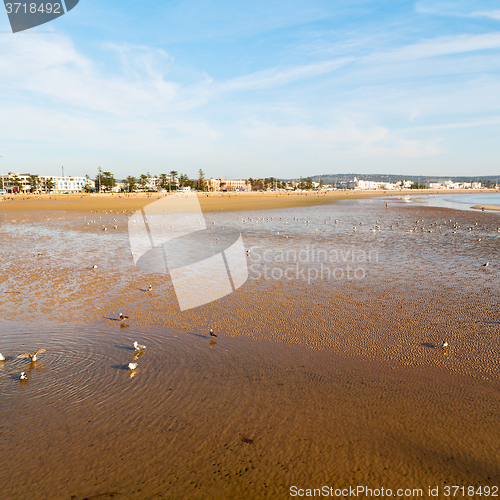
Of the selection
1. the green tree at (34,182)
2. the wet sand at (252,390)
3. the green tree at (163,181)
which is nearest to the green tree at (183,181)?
the green tree at (163,181)

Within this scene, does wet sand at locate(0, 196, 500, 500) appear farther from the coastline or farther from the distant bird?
the coastline

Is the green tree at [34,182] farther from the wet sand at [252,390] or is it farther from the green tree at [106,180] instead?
the wet sand at [252,390]

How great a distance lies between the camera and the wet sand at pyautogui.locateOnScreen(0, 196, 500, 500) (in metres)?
5.56

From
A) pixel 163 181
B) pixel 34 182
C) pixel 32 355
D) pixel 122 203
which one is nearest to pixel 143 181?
pixel 163 181

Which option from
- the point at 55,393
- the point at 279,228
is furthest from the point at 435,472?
the point at 279,228

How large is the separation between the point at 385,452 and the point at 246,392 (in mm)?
2937

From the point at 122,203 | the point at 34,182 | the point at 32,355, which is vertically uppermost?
the point at 34,182

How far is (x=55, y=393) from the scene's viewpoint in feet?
24.7

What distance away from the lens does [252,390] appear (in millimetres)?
7691

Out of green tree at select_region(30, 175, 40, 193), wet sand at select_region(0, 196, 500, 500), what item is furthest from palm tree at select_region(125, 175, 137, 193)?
wet sand at select_region(0, 196, 500, 500)

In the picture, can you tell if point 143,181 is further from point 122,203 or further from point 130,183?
point 122,203

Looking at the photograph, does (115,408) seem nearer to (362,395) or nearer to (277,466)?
(277,466)

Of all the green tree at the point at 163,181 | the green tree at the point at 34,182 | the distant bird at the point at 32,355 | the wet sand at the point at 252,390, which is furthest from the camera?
the green tree at the point at 163,181

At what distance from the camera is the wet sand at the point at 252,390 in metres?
5.56
